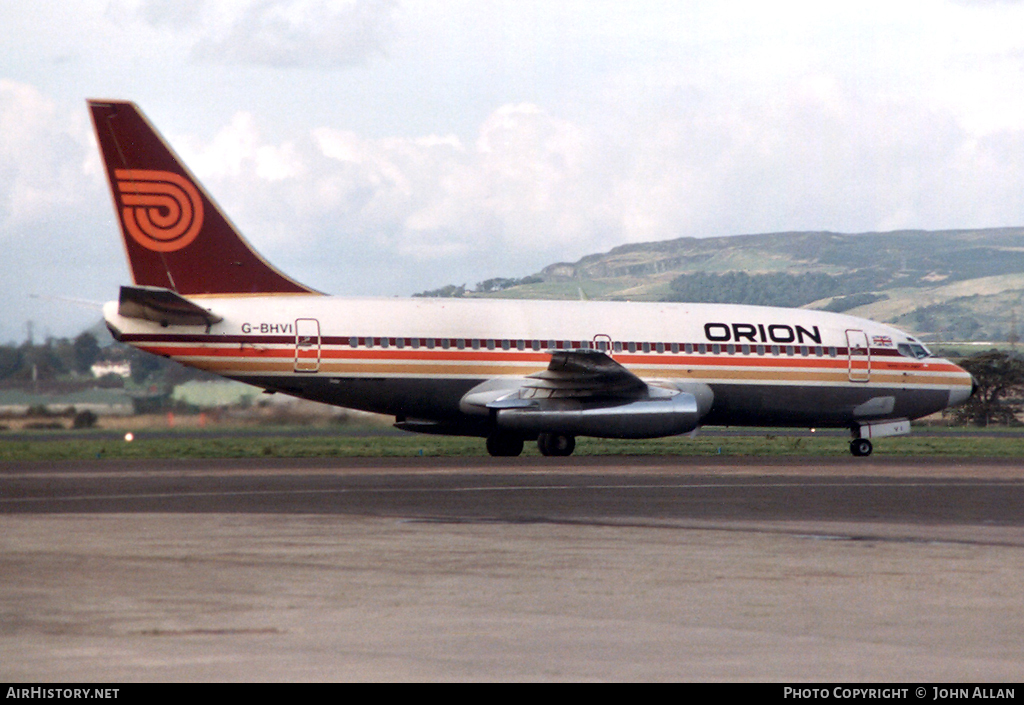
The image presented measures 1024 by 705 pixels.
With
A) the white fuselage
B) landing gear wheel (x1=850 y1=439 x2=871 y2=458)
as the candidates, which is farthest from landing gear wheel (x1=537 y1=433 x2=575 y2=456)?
landing gear wheel (x1=850 y1=439 x2=871 y2=458)

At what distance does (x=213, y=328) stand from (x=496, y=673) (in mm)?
24916

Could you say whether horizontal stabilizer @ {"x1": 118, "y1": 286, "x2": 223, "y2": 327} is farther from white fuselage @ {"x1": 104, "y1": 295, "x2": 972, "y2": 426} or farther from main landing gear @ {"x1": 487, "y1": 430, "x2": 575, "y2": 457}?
main landing gear @ {"x1": 487, "y1": 430, "x2": 575, "y2": 457}

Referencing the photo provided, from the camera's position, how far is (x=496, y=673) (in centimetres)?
771

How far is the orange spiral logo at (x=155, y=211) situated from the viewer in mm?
32438

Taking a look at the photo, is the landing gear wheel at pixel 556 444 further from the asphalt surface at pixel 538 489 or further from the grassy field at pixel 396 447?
the asphalt surface at pixel 538 489

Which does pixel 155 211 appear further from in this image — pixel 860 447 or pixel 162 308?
pixel 860 447

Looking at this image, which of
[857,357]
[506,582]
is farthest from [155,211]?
[506,582]

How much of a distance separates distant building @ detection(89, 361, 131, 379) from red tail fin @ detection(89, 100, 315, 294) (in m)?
4.41

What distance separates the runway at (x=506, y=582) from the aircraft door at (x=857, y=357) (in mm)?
14387

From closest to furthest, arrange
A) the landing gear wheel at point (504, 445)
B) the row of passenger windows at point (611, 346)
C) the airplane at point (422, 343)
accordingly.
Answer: the airplane at point (422, 343) → the row of passenger windows at point (611, 346) → the landing gear wheel at point (504, 445)

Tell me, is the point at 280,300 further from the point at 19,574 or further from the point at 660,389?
the point at 19,574

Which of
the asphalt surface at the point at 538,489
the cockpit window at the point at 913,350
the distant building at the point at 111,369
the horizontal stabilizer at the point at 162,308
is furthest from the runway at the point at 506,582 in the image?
the cockpit window at the point at 913,350

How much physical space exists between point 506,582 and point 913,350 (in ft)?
93.9

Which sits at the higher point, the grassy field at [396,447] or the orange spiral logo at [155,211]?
the orange spiral logo at [155,211]
